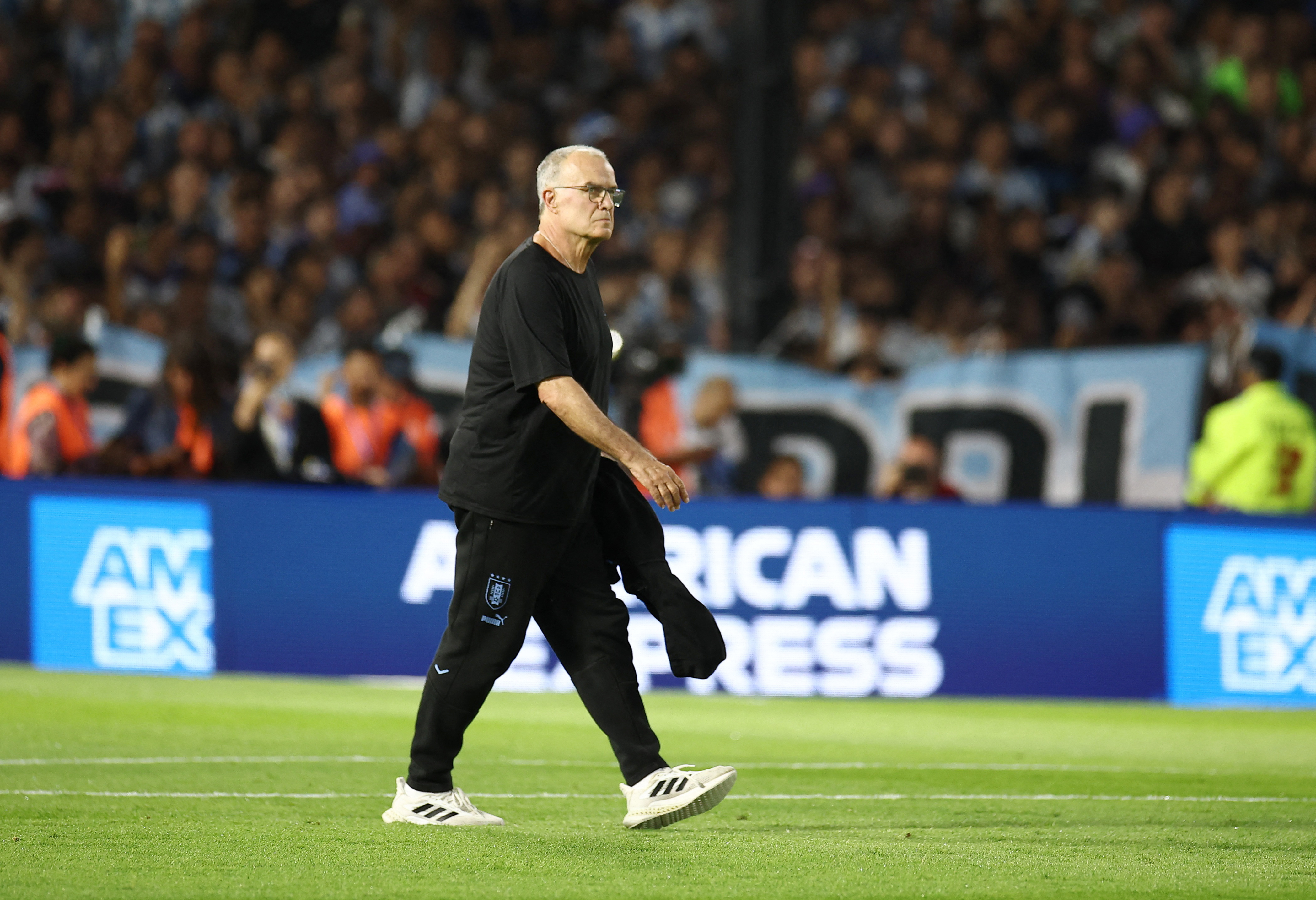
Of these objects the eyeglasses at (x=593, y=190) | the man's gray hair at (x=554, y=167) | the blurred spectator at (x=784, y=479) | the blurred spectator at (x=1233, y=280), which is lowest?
the blurred spectator at (x=784, y=479)

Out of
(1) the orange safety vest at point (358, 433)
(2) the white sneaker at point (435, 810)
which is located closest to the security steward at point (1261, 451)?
(1) the orange safety vest at point (358, 433)

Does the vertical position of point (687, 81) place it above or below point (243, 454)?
above

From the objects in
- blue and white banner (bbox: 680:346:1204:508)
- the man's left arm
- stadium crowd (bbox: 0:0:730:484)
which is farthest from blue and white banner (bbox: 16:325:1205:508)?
the man's left arm

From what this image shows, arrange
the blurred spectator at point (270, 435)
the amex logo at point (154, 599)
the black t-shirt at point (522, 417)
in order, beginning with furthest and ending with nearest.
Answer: the blurred spectator at point (270, 435) → the amex logo at point (154, 599) → the black t-shirt at point (522, 417)

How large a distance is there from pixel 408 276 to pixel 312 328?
2.73ft

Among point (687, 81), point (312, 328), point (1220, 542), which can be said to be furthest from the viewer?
point (687, 81)

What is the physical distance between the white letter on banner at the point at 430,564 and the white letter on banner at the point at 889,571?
2.49m

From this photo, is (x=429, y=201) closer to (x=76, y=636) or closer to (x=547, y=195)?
(x=76, y=636)

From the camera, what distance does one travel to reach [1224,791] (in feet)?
23.6

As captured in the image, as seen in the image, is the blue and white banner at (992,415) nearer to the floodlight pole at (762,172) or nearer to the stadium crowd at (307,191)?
the floodlight pole at (762,172)

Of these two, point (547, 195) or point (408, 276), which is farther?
point (408, 276)

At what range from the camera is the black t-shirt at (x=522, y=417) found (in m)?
5.53

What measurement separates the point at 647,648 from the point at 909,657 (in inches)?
62.4

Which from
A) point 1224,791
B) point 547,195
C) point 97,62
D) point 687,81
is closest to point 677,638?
point 547,195
